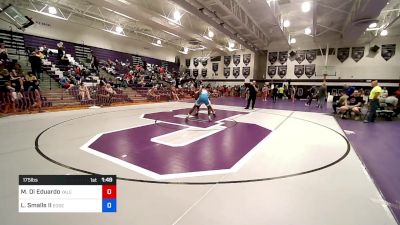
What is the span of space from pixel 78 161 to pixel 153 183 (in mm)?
1536

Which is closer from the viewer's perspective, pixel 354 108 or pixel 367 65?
pixel 354 108

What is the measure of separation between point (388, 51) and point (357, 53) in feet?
7.41

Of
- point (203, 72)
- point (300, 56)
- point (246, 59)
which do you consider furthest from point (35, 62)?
point (300, 56)

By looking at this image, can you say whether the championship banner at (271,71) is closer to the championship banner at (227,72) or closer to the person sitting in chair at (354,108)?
the championship banner at (227,72)

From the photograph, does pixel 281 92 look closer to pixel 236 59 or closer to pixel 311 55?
pixel 311 55

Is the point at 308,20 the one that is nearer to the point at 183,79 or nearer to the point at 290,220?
the point at 183,79

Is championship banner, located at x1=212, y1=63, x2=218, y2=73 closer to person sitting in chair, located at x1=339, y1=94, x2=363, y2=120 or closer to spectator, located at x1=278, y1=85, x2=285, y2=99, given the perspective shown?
spectator, located at x1=278, y1=85, x2=285, y2=99

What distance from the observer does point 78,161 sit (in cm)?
349

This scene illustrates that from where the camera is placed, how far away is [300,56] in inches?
939

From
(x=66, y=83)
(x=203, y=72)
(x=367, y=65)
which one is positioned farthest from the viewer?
(x=203, y=72)

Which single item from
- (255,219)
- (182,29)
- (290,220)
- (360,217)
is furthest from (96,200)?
(182,29)

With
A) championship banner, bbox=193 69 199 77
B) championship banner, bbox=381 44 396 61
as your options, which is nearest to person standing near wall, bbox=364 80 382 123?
championship banner, bbox=381 44 396 61
